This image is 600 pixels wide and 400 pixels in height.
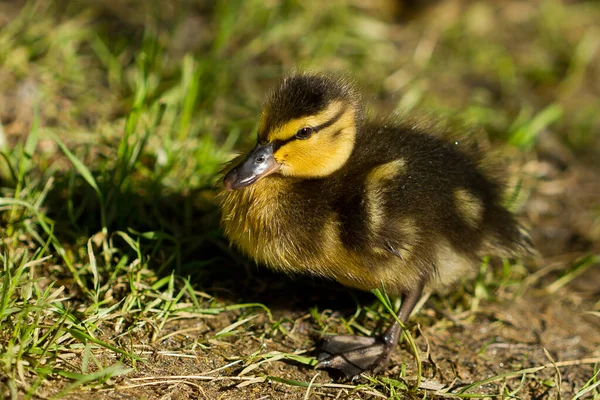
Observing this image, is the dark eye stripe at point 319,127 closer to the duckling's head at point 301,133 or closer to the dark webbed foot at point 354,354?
the duckling's head at point 301,133

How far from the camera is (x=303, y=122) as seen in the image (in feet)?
8.11

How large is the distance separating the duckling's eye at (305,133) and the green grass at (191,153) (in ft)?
1.57

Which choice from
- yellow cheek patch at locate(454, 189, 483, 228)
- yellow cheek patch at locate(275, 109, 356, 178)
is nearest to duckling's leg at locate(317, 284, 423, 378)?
yellow cheek patch at locate(454, 189, 483, 228)

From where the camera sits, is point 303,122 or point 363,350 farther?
point 363,350

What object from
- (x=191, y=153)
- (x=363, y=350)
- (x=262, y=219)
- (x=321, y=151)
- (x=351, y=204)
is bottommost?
(x=363, y=350)

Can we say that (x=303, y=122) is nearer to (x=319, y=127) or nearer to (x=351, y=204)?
(x=319, y=127)

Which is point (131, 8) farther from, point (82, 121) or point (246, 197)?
point (246, 197)

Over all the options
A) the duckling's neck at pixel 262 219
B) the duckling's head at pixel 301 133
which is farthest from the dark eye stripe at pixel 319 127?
the duckling's neck at pixel 262 219

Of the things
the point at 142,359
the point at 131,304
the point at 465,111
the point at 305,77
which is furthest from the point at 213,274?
the point at 465,111

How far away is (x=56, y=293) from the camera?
243cm

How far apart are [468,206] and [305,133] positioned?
24.3 inches

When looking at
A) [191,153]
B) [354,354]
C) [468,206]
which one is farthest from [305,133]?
[191,153]

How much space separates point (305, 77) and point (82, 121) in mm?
1518

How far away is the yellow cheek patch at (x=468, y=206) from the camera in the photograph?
2.53m
